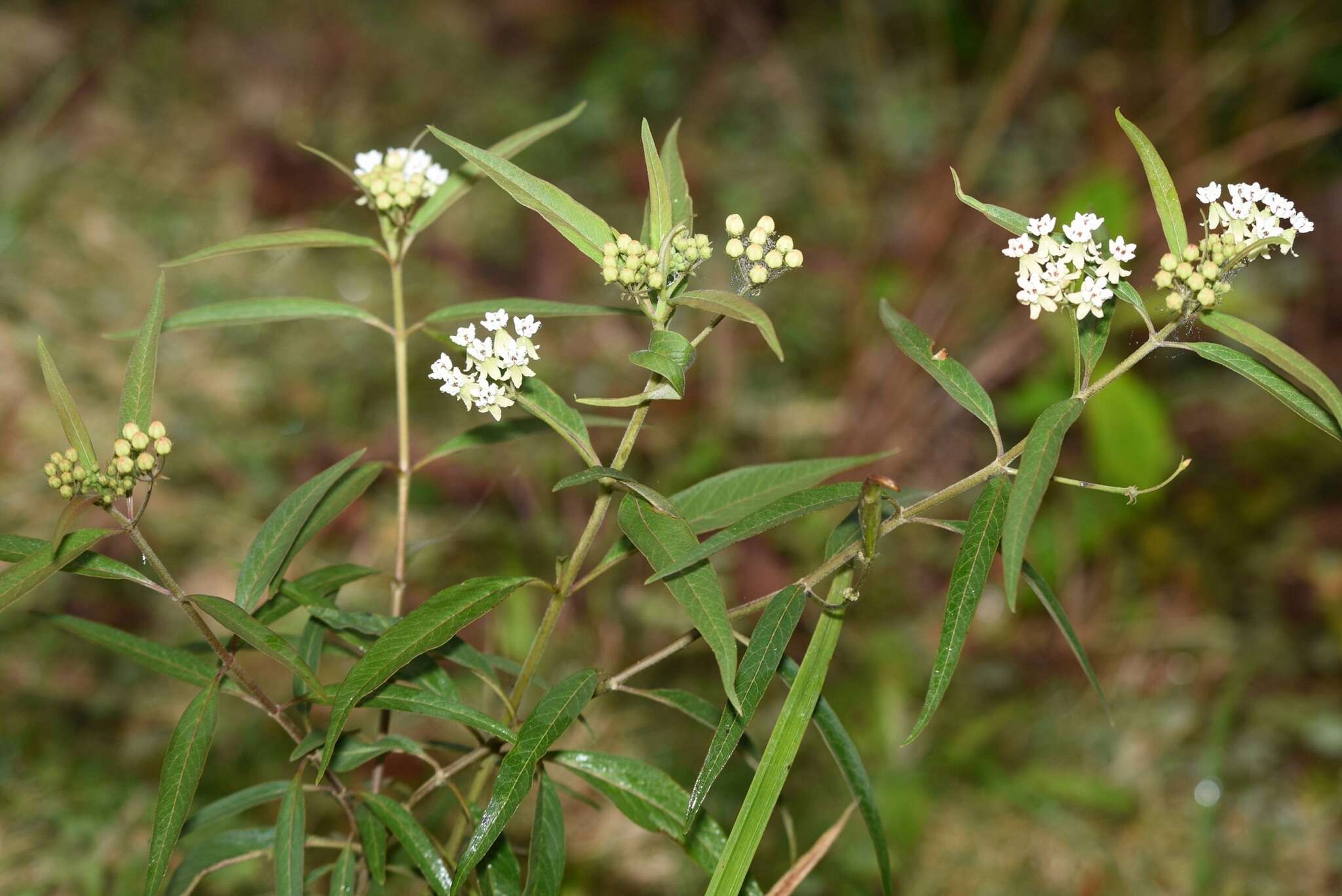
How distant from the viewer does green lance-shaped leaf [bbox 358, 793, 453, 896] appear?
1036mm

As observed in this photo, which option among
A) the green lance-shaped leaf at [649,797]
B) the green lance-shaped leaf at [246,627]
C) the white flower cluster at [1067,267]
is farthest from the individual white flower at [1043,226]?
the green lance-shaped leaf at [246,627]

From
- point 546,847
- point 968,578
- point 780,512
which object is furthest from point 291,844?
point 968,578

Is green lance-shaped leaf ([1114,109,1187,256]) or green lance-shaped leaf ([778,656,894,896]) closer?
green lance-shaped leaf ([1114,109,1187,256])

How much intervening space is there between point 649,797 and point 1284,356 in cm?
71

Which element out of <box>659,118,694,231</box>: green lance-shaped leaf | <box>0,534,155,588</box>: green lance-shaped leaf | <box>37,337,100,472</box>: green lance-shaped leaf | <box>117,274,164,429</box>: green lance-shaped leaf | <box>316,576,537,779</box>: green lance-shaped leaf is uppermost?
<box>659,118,694,231</box>: green lance-shaped leaf

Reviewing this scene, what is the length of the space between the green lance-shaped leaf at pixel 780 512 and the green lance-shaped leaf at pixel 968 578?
0.34 ft

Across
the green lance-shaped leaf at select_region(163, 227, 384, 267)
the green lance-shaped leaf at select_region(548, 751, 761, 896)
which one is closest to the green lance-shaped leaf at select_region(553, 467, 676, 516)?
the green lance-shaped leaf at select_region(548, 751, 761, 896)

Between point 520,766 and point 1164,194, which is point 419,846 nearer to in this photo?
point 520,766

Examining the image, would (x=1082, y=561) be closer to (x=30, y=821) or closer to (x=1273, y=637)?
(x=1273, y=637)

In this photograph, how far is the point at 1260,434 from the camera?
10.9 ft

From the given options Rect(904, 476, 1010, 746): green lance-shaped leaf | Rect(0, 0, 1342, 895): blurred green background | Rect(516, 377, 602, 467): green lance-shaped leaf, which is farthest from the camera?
Rect(0, 0, 1342, 895): blurred green background

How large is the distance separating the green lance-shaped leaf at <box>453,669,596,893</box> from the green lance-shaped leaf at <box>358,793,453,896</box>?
8cm

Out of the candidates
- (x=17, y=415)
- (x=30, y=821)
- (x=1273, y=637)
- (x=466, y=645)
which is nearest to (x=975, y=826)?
(x=1273, y=637)

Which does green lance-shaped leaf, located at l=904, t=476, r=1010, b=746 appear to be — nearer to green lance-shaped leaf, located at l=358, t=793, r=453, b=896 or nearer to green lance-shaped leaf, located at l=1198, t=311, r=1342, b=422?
green lance-shaped leaf, located at l=1198, t=311, r=1342, b=422
